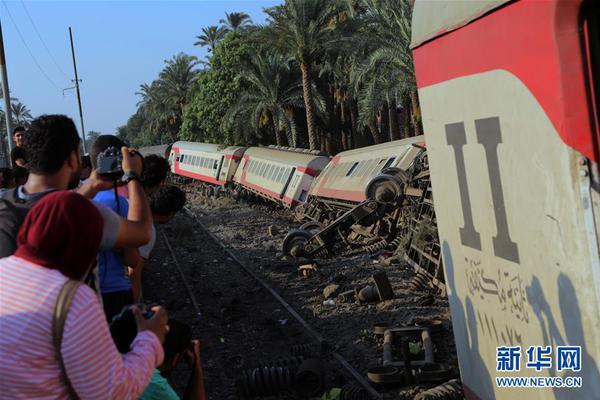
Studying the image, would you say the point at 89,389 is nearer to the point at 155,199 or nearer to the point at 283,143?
the point at 155,199

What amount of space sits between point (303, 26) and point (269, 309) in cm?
2089

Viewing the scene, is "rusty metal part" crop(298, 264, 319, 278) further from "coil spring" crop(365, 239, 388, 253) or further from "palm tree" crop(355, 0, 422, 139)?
"palm tree" crop(355, 0, 422, 139)

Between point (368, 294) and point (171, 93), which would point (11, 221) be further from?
point (171, 93)

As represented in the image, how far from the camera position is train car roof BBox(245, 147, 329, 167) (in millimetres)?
26766

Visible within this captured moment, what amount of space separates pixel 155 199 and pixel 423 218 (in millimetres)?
8487

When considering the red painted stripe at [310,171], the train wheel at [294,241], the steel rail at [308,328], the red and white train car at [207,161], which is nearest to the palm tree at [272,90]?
the red and white train car at [207,161]

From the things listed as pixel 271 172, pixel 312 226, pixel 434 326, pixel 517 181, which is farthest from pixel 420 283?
pixel 271 172

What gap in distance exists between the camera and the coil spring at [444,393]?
6328 millimetres

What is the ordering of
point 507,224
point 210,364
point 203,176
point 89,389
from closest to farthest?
point 89,389
point 507,224
point 210,364
point 203,176

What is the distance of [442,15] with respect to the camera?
3.68m

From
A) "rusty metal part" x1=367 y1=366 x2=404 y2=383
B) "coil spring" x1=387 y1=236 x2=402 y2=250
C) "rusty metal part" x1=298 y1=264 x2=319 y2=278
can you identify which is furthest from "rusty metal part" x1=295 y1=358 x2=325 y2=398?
"coil spring" x1=387 y1=236 x2=402 y2=250

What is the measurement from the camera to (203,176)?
42969 millimetres

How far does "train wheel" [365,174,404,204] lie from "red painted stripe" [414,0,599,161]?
13.2 meters

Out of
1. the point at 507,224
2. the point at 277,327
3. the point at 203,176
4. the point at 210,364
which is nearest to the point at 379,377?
the point at 210,364
